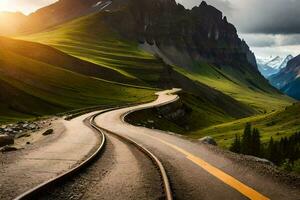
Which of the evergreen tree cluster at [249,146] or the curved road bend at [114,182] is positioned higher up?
the curved road bend at [114,182]

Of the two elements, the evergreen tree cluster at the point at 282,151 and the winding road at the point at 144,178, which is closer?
the winding road at the point at 144,178

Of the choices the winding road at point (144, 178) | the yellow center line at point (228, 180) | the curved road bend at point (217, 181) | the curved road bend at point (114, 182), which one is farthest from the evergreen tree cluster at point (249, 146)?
the curved road bend at point (114, 182)

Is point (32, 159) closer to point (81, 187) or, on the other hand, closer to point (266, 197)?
point (81, 187)

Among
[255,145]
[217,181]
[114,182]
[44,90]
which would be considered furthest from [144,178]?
[255,145]

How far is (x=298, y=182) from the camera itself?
1781cm

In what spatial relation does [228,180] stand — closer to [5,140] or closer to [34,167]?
[34,167]

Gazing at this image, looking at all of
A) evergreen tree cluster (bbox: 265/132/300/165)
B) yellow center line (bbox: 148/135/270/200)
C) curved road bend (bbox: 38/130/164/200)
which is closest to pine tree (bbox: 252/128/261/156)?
evergreen tree cluster (bbox: 265/132/300/165)

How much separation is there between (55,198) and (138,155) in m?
12.5

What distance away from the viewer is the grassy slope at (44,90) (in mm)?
113188

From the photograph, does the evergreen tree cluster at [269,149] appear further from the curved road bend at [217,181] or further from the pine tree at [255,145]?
the curved road bend at [217,181]

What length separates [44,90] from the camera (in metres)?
139

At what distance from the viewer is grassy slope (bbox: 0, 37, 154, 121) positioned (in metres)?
113

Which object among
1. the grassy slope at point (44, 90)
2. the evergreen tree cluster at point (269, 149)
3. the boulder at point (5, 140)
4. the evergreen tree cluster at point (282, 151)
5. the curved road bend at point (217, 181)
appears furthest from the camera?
the evergreen tree cluster at point (269, 149)

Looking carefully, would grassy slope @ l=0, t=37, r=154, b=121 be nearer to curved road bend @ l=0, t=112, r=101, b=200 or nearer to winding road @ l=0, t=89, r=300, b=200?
curved road bend @ l=0, t=112, r=101, b=200
